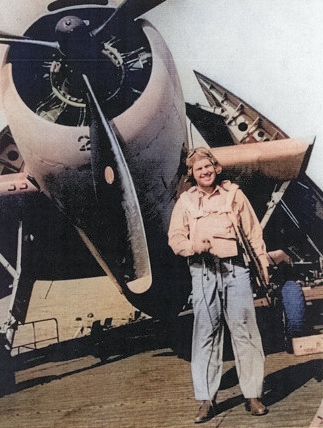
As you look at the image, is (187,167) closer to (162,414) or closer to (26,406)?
(162,414)

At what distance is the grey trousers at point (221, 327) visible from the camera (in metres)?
2.86

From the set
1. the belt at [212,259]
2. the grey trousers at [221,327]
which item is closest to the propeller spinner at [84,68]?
the belt at [212,259]

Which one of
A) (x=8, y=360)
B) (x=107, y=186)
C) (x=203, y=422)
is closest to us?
(x=203, y=422)

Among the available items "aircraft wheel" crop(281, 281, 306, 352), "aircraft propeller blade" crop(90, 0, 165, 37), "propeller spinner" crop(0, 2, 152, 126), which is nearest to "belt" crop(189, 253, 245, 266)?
"aircraft wheel" crop(281, 281, 306, 352)

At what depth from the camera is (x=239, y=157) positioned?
127 inches

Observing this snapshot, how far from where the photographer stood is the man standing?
2.86 meters

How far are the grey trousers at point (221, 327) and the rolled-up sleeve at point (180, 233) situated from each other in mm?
138

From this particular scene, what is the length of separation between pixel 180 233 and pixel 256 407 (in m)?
1.14

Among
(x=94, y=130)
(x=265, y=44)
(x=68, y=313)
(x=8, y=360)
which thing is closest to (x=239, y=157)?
(x=265, y=44)

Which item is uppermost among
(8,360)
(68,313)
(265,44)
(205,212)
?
(265,44)

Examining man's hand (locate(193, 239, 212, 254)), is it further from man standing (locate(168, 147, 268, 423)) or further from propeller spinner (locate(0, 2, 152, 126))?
propeller spinner (locate(0, 2, 152, 126))

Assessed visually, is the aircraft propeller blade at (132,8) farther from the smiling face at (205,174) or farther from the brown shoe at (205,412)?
the brown shoe at (205,412)

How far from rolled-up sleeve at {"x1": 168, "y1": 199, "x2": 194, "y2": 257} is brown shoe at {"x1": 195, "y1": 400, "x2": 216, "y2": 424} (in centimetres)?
91

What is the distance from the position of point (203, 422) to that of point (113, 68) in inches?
89.4
